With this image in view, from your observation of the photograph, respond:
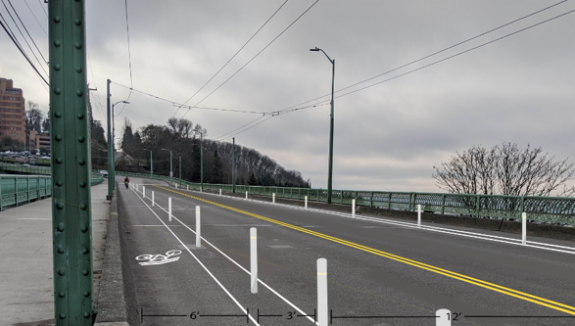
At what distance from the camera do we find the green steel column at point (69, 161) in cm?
319

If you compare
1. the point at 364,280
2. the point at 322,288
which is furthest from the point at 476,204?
the point at 322,288

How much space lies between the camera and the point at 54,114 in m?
3.19

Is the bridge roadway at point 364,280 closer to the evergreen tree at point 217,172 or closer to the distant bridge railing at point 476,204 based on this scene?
the distant bridge railing at point 476,204

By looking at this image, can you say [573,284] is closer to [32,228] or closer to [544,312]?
[544,312]

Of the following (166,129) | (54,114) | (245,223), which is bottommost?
(245,223)

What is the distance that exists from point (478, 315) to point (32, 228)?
13209 millimetres

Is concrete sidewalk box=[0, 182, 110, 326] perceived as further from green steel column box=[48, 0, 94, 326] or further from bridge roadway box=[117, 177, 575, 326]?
green steel column box=[48, 0, 94, 326]

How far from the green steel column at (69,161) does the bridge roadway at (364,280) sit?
2.71m

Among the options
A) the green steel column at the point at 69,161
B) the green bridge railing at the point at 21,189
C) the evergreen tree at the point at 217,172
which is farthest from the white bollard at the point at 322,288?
the evergreen tree at the point at 217,172

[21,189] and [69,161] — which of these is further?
A: [21,189]

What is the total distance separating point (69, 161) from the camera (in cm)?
320

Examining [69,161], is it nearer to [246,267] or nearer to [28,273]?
[28,273]

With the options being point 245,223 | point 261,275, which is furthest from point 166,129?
point 261,275

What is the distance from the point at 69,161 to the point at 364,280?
6.11 m
